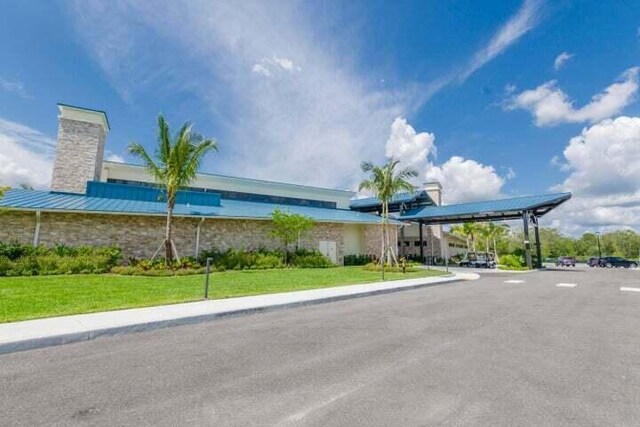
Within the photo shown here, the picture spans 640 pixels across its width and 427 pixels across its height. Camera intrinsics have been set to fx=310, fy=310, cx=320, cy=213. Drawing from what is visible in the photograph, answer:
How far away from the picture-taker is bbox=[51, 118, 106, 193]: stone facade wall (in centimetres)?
2008

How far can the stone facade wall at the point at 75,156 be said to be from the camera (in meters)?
20.1

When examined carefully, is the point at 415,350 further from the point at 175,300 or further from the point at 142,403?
the point at 175,300

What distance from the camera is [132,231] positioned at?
717 inches

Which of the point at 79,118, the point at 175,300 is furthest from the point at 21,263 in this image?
the point at 79,118

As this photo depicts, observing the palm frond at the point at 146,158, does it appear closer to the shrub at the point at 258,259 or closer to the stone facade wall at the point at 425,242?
the shrub at the point at 258,259

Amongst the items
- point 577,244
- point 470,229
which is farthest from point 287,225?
point 577,244

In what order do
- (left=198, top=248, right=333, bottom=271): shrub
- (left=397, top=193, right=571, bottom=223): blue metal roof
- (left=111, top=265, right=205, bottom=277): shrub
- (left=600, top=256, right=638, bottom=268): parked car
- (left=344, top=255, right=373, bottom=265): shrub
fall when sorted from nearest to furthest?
1. (left=111, top=265, right=205, bottom=277): shrub
2. (left=198, top=248, right=333, bottom=271): shrub
3. (left=344, top=255, right=373, bottom=265): shrub
4. (left=397, top=193, right=571, bottom=223): blue metal roof
5. (left=600, top=256, right=638, bottom=268): parked car

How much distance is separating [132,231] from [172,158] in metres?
5.10

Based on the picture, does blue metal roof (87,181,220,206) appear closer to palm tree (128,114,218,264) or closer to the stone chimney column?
palm tree (128,114,218,264)

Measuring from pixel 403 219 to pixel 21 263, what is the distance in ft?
103

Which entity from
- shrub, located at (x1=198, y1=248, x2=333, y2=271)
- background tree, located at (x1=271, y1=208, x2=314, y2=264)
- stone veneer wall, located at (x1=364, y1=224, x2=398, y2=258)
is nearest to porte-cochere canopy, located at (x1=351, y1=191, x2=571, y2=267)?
stone veneer wall, located at (x1=364, y1=224, x2=398, y2=258)

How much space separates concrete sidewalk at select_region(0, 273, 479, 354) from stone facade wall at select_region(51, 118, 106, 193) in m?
17.7

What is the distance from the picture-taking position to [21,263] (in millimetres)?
13586

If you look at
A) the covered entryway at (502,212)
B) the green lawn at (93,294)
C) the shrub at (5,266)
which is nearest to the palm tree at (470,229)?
the covered entryway at (502,212)
